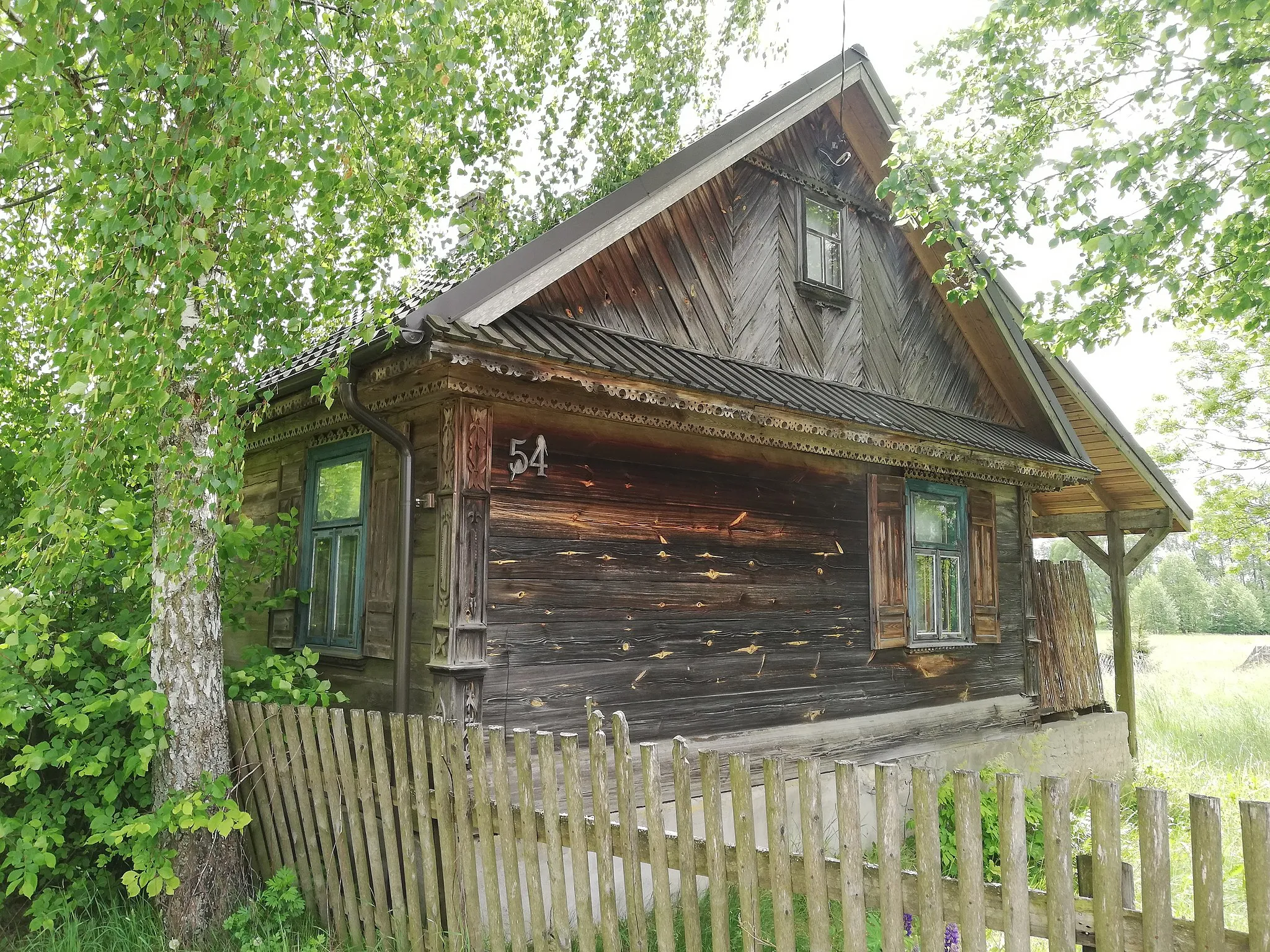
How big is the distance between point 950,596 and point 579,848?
6.72 m

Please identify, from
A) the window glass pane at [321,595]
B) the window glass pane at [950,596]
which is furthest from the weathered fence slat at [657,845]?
the window glass pane at [950,596]

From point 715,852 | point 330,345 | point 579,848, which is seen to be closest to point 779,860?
point 715,852

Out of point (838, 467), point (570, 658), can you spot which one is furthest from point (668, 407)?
point (838, 467)

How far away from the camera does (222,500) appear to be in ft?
14.3

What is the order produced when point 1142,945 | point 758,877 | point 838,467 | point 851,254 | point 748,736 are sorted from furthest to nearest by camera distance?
1. point 851,254
2. point 838,467
3. point 748,736
4. point 758,877
5. point 1142,945

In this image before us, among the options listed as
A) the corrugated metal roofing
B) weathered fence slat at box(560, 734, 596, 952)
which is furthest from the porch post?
weathered fence slat at box(560, 734, 596, 952)

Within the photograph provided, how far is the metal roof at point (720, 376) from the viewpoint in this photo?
558 cm

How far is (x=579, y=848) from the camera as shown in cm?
390

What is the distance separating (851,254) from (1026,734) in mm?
5941

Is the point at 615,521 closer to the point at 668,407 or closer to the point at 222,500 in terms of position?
the point at 668,407

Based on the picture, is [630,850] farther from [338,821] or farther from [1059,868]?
[338,821]

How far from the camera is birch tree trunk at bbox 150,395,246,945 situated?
16.5 feet

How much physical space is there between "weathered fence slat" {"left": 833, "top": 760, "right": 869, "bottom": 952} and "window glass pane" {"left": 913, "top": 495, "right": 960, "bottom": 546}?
622 centimetres

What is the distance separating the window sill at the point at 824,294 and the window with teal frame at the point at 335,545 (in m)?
4.37
